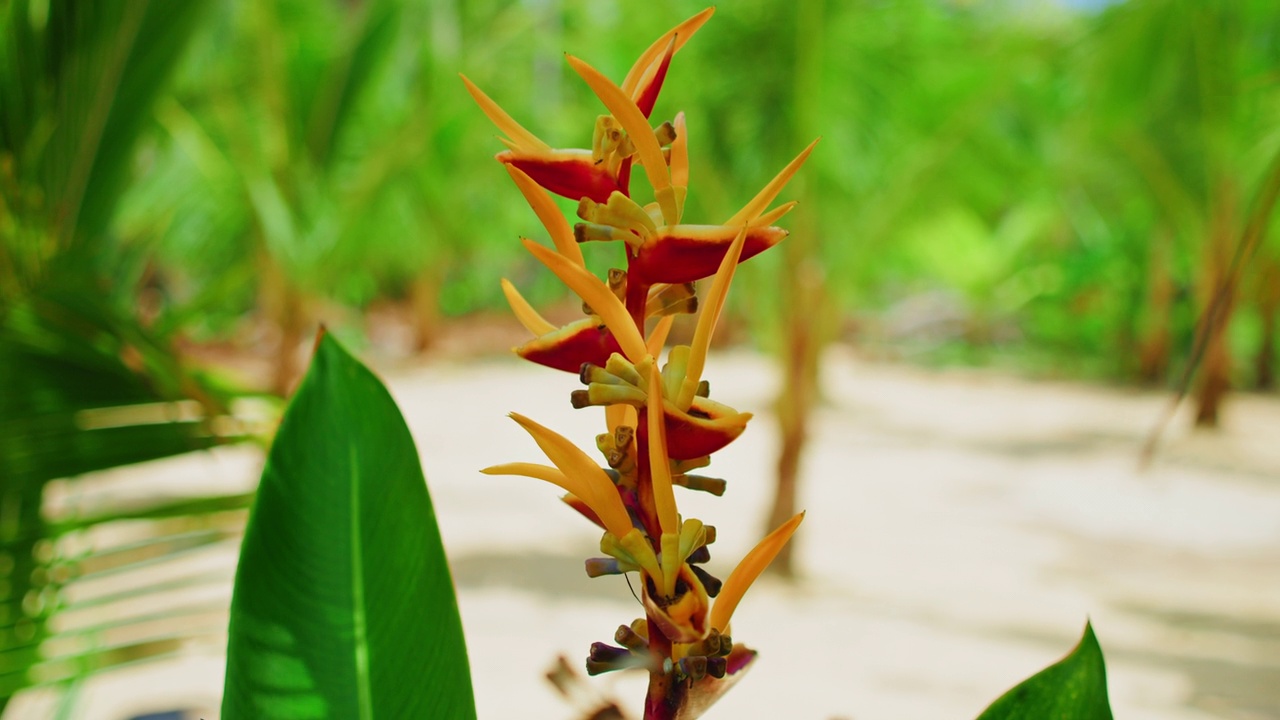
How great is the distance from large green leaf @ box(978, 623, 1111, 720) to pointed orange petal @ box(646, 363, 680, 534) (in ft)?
0.47

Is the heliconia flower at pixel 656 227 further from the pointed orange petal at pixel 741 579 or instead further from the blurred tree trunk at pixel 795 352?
the blurred tree trunk at pixel 795 352

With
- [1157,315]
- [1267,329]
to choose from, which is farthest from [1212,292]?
[1267,329]

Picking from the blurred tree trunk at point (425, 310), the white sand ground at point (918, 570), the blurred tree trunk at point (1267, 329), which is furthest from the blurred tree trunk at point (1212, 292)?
the blurred tree trunk at point (425, 310)

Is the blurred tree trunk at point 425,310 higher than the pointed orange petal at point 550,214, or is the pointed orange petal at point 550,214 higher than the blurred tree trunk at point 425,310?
the blurred tree trunk at point 425,310

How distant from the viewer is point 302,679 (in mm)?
338

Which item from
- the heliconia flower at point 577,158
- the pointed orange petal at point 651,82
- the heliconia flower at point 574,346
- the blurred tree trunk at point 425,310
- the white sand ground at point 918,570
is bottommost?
the white sand ground at point 918,570

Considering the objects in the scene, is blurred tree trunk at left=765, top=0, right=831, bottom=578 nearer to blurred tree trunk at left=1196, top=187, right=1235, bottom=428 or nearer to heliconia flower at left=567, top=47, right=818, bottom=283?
heliconia flower at left=567, top=47, right=818, bottom=283

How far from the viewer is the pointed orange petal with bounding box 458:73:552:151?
0.31m

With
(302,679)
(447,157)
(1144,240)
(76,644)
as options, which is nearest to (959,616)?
(76,644)

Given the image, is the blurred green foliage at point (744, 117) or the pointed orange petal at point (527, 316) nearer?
the pointed orange petal at point (527, 316)

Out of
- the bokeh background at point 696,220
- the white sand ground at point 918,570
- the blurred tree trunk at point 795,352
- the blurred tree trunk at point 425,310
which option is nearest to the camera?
the bokeh background at point 696,220

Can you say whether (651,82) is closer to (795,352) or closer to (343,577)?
(343,577)

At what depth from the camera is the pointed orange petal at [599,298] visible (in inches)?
11.0

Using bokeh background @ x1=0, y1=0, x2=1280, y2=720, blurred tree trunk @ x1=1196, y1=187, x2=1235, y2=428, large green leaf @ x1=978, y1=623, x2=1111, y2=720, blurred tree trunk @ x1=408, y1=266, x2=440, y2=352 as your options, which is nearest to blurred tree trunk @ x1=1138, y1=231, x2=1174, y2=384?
bokeh background @ x1=0, y1=0, x2=1280, y2=720
